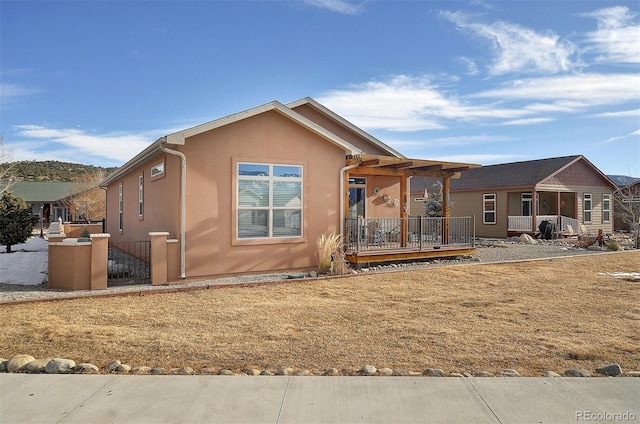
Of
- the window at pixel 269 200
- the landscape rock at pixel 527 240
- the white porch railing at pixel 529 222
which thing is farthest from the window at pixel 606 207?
the window at pixel 269 200

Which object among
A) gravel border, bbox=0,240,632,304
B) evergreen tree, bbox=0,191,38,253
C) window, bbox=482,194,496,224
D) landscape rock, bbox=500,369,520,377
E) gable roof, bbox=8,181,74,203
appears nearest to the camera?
landscape rock, bbox=500,369,520,377

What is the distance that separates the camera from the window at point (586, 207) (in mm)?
25297

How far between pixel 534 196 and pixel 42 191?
Result: 42509 mm

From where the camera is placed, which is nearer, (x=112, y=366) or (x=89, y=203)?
(x=112, y=366)

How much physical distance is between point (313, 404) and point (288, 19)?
36.0 feet

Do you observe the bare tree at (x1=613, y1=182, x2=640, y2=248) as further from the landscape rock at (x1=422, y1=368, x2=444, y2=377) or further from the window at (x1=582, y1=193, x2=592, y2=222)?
the landscape rock at (x1=422, y1=368, x2=444, y2=377)

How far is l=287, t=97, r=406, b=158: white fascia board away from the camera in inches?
570

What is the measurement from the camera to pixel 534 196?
22.3 metres

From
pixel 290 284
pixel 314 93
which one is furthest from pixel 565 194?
pixel 290 284

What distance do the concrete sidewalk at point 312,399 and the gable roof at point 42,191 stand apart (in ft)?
137

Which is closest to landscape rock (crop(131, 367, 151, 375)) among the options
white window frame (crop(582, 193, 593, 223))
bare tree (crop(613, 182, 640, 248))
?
bare tree (crop(613, 182, 640, 248))

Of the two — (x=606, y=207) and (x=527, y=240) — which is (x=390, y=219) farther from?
(x=606, y=207)

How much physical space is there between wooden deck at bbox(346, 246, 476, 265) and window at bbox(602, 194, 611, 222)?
17.9 m

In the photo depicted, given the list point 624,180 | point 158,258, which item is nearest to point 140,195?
point 158,258
